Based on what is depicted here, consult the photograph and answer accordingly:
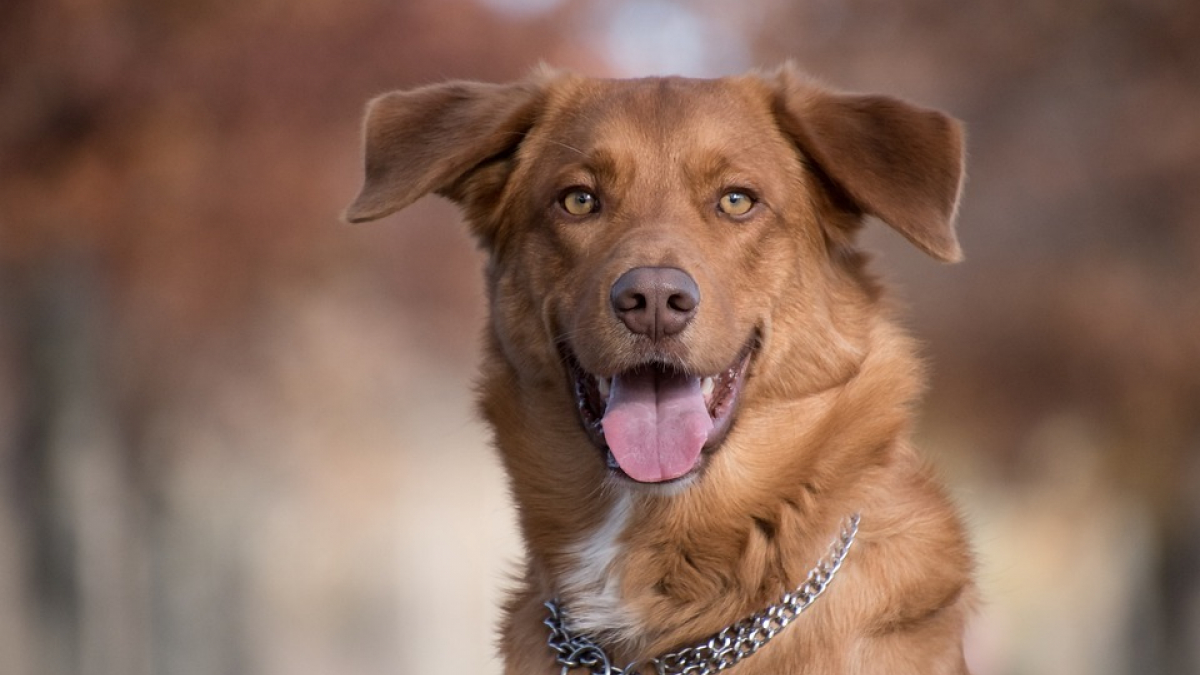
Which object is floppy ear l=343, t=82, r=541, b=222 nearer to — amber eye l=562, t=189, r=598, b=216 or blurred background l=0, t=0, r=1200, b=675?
amber eye l=562, t=189, r=598, b=216

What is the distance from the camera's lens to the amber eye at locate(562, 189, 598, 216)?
3873 mm

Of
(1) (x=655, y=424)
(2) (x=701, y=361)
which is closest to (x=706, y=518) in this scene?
(1) (x=655, y=424)

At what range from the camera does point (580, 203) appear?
3.88m

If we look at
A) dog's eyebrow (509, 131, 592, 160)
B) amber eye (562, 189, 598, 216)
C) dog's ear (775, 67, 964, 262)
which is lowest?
amber eye (562, 189, 598, 216)

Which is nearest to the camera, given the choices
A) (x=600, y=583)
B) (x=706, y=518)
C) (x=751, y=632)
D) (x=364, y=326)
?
(x=751, y=632)

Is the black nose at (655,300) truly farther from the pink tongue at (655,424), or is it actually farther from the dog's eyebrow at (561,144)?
the dog's eyebrow at (561,144)

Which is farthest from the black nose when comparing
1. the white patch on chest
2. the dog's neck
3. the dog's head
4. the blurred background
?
the blurred background

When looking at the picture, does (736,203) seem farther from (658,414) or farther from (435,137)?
(435,137)

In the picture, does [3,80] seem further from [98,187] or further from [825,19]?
[825,19]

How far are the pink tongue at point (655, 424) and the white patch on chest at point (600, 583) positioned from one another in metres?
0.25

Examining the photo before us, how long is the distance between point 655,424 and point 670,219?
0.56 metres

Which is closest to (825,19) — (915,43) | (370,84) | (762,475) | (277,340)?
(915,43)

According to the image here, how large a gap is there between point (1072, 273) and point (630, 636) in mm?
4259

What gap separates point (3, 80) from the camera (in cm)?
760
